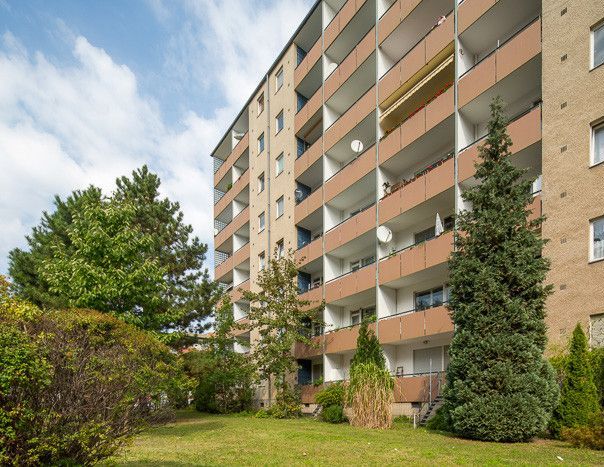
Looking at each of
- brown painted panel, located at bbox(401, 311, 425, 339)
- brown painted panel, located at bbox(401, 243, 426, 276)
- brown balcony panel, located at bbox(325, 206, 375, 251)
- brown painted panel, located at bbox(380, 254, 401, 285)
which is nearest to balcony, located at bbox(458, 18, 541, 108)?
brown painted panel, located at bbox(401, 243, 426, 276)

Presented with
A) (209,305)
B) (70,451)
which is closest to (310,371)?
(209,305)

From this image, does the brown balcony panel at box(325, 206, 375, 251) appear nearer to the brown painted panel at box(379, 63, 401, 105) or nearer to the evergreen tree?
the brown painted panel at box(379, 63, 401, 105)

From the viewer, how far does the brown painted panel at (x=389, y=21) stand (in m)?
26.1

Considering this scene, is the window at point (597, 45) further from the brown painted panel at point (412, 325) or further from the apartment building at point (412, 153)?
the brown painted panel at point (412, 325)

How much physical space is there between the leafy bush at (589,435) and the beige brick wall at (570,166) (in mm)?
3540

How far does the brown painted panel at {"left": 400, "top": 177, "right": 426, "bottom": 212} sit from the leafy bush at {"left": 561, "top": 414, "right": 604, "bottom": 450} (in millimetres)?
12076

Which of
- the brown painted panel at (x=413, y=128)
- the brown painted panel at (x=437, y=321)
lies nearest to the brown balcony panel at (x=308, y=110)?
the brown painted panel at (x=413, y=128)

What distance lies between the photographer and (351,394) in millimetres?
19500

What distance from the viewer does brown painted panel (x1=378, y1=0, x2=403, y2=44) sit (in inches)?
1029

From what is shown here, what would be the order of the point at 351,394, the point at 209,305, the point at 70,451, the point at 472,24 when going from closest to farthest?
the point at 70,451
the point at 351,394
the point at 472,24
the point at 209,305

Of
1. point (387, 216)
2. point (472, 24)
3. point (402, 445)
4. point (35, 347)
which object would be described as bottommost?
point (402, 445)

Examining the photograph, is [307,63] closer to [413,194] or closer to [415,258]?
[413,194]

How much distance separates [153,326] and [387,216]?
11.6 meters

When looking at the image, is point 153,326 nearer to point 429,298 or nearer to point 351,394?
point 351,394
